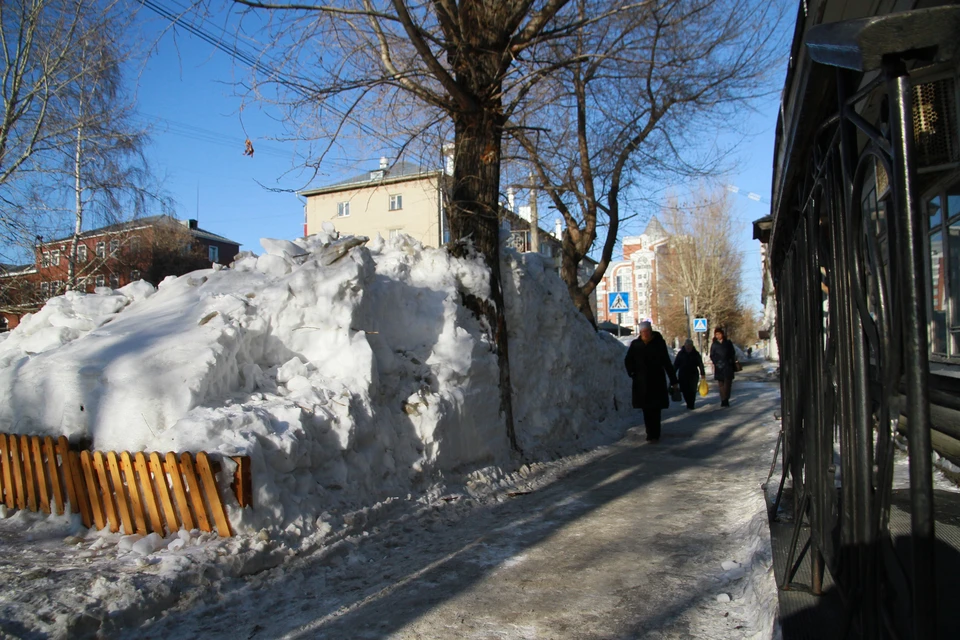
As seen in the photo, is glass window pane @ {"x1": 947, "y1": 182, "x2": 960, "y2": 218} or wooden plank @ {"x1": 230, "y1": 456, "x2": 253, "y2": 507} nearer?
wooden plank @ {"x1": 230, "y1": 456, "x2": 253, "y2": 507}

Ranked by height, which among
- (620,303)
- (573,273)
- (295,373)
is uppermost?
(573,273)

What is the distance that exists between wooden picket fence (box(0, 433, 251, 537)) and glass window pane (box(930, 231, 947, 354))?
5664 mm

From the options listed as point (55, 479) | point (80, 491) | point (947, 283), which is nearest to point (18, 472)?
point (55, 479)

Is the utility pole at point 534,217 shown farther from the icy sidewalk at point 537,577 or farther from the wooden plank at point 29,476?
the wooden plank at point 29,476

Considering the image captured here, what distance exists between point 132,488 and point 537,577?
9.47 ft

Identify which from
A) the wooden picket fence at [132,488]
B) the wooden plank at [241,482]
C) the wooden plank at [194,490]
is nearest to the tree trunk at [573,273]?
the wooden plank at [241,482]

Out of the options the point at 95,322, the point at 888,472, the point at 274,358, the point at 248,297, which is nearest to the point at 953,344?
the point at 888,472

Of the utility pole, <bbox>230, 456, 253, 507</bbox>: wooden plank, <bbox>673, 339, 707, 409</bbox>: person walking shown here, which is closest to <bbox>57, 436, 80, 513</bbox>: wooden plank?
<bbox>230, 456, 253, 507</bbox>: wooden plank

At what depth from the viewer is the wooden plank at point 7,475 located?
540 cm

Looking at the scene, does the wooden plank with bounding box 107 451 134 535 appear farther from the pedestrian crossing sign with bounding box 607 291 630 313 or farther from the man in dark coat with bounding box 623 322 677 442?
the pedestrian crossing sign with bounding box 607 291 630 313

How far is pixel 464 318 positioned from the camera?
26.5 feet

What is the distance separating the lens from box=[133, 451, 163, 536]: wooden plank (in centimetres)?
461

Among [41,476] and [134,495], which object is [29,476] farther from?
[134,495]

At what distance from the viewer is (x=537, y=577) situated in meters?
4.29
